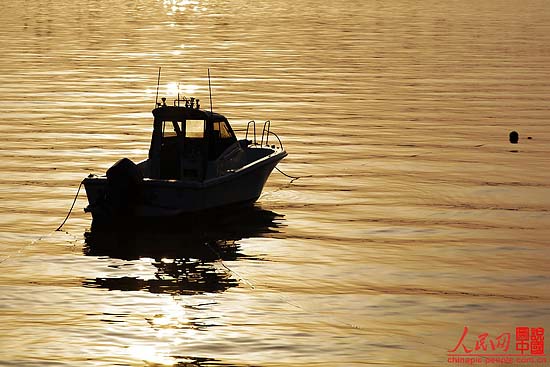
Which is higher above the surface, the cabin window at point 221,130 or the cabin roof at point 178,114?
the cabin roof at point 178,114

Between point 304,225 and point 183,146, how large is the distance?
3.73 m

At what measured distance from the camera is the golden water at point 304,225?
20.0 m

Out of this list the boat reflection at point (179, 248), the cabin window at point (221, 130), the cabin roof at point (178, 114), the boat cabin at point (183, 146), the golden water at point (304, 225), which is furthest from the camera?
the cabin window at point (221, 130)

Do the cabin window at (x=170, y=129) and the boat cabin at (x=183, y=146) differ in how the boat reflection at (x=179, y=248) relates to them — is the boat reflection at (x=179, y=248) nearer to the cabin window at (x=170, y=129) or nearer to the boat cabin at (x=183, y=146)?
the boat cabin at (x=183, y=146)

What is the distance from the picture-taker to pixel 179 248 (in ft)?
88.7

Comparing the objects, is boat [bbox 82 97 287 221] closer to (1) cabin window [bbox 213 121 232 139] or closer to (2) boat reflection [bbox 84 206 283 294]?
(1) cabin window [bbox 213 121 232 139]

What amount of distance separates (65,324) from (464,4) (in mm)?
142432

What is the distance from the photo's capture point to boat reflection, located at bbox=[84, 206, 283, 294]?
2356cm

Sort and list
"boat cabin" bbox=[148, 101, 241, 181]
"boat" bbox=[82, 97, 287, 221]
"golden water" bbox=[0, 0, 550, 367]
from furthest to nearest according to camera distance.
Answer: "boat cabin" bbox=[148, 101, 241, 181], "boat" bbox=[82, 97, 287, 221], "golden water" bbox=[0, 0, 550, 367]

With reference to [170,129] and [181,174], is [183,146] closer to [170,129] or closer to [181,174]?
[170,129]

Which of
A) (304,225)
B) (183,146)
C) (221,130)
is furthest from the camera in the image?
(221,130)

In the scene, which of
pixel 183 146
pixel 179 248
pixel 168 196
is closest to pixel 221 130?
pixel 183 146

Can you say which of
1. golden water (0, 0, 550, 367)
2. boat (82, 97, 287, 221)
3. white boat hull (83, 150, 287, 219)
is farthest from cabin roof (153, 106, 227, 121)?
golden water (0, 0, 550, 367)

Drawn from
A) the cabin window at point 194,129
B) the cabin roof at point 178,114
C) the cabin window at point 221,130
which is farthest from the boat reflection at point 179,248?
the cabin roof at point 178,114
